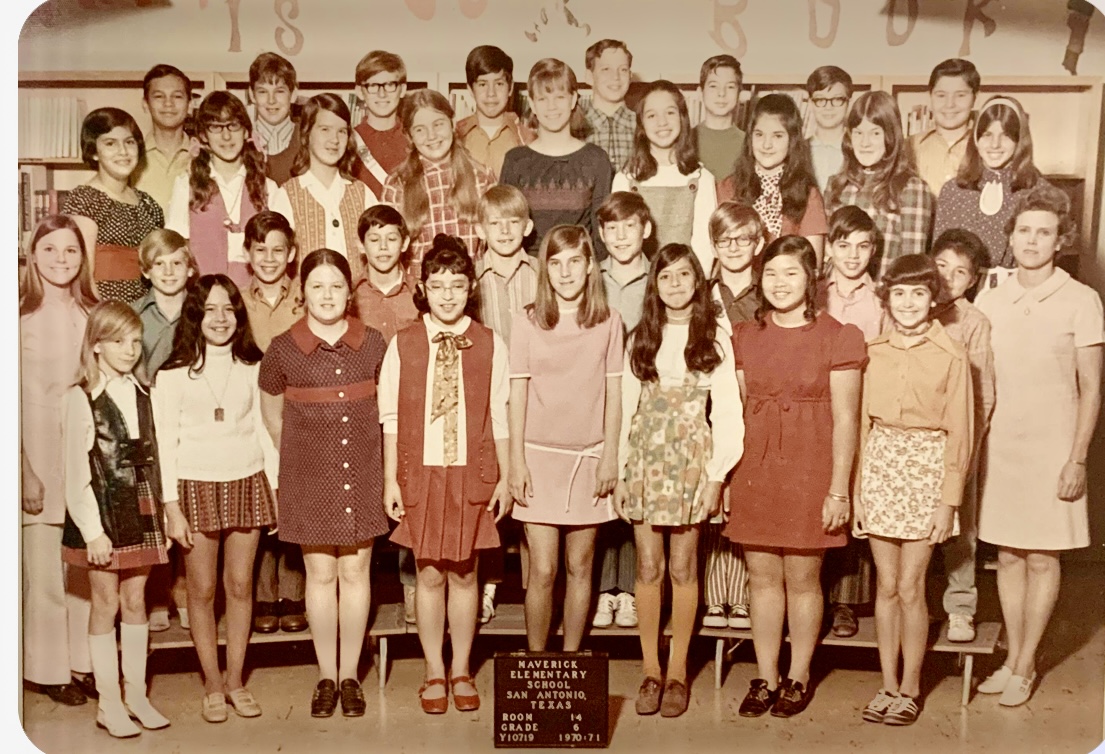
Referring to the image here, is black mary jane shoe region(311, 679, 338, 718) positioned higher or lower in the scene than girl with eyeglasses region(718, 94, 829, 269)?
lower

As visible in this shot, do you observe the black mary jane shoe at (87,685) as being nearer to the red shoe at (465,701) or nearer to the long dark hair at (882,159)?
the red shoe at (465,701)

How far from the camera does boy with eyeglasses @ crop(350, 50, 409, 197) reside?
8.58ft

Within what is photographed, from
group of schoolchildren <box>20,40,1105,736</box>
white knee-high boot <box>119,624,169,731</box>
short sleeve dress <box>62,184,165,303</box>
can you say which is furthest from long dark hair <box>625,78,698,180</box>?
white knee-high boot <box>119,624,169,731</box>

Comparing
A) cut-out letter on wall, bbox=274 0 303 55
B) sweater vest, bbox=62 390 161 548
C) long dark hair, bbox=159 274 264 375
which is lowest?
sweater vest, bbox=62 390 161 548

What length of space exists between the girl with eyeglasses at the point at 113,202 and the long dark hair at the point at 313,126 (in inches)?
14.3

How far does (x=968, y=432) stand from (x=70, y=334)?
2108 millimetres

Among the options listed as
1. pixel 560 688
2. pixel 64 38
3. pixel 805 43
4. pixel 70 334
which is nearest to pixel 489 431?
pixel 560 688

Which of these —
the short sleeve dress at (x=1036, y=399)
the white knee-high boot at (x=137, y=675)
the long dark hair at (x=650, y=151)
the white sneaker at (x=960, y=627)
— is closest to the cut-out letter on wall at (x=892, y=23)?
the long dark hair at (x=650, y=151)

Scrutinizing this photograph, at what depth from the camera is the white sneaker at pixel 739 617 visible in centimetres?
276

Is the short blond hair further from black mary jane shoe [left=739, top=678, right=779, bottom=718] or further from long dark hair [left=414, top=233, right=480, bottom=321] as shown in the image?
black mary jane shoe [left=739, top=678, right=779, bottom=718]

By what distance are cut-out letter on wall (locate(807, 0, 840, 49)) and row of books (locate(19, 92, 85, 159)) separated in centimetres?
172

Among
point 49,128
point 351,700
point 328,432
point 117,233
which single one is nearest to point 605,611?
point 351,700

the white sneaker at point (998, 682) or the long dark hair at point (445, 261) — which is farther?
the white sneaker at point (998, 682)

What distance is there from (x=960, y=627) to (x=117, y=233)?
222 cm
